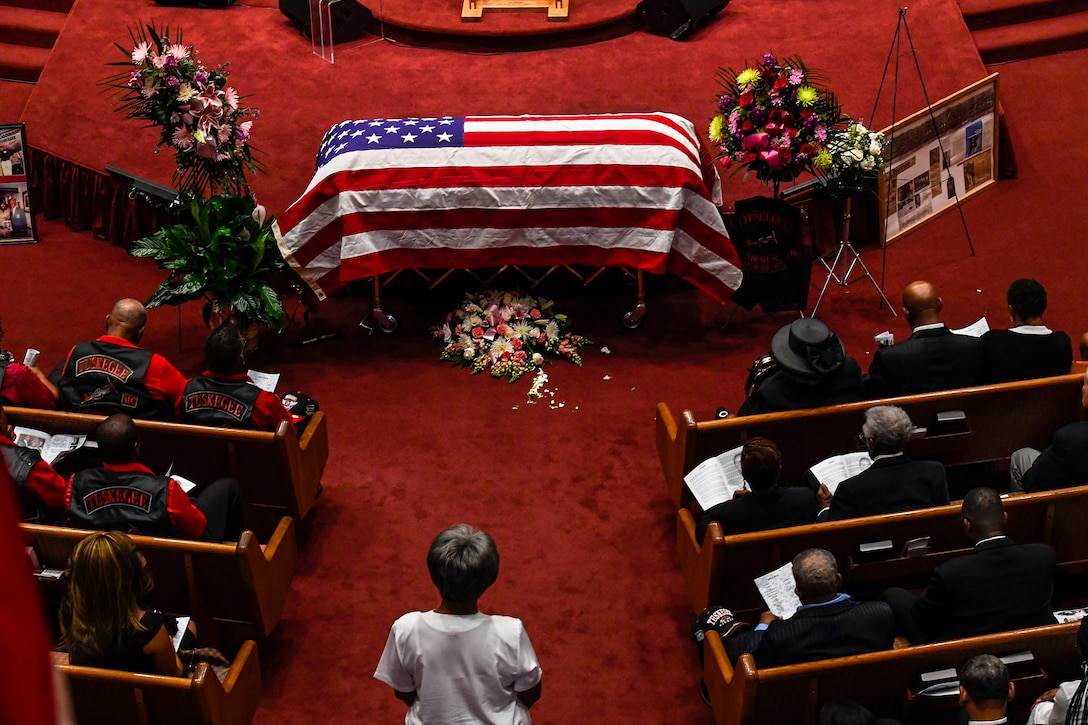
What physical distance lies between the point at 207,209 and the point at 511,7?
12.6ft

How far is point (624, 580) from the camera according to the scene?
536cm

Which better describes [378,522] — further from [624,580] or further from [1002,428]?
[1002,428]

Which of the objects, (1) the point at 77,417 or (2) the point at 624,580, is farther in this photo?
(2) the point at 624,580

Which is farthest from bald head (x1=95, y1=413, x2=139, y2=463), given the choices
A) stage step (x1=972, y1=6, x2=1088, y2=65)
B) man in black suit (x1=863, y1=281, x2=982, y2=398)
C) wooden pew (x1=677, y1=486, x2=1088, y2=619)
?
stage step (x1=972, y1=6, x2=1088, y2=65)

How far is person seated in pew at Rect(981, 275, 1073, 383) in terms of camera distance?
529 cm

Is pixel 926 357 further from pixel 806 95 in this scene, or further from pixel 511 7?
pixel 511 7

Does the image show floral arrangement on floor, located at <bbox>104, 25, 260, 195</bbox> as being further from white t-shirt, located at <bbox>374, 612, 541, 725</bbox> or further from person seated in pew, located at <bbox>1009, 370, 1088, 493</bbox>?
person seated in pew, located at <bbox>1009, 370, 1088, 493</bbox>

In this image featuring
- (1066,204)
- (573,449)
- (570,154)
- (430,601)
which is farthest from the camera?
(1066,204)

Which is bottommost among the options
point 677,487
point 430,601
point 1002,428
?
point 430,601

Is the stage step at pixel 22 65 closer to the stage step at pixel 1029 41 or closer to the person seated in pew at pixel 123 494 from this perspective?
the person seated in pew at pixel 123 494

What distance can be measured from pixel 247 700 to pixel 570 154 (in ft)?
11.7

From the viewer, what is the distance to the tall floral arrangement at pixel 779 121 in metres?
6.63

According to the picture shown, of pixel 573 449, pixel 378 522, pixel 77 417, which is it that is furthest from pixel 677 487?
pixel 77 417

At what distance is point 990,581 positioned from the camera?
4.06 metres
